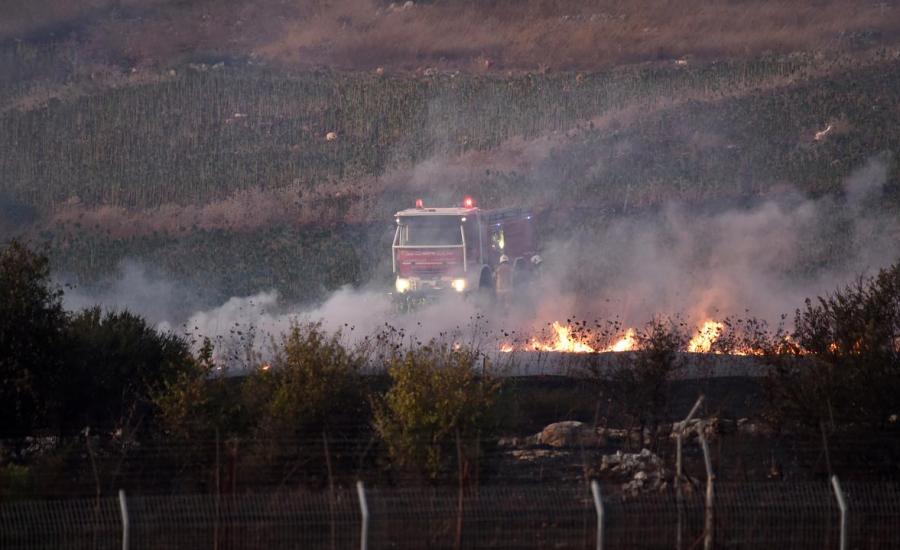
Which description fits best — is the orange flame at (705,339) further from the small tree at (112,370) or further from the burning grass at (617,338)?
the small tree at (112,370)

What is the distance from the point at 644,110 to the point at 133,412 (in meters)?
56.1

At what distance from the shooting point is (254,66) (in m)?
85.6

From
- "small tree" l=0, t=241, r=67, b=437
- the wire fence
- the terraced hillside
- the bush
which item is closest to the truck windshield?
the terraced hillside

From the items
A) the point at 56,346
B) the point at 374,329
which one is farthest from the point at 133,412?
the point at 374,329

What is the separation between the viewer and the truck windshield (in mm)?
33125

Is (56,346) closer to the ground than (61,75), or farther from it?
closer to the ground

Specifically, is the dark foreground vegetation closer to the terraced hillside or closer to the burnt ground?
the burnt ground

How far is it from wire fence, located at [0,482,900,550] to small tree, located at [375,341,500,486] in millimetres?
1687

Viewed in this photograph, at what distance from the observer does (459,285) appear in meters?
32.9

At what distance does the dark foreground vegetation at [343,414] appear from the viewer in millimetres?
15594

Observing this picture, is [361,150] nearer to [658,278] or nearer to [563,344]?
[658,278]

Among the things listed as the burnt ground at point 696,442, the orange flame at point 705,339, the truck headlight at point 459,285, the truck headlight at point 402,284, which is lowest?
Answer: the burnt ground at point 696,442

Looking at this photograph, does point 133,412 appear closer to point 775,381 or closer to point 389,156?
point 775,381

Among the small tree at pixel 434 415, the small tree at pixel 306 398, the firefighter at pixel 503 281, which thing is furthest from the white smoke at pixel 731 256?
the small tree at pixel 434 415
